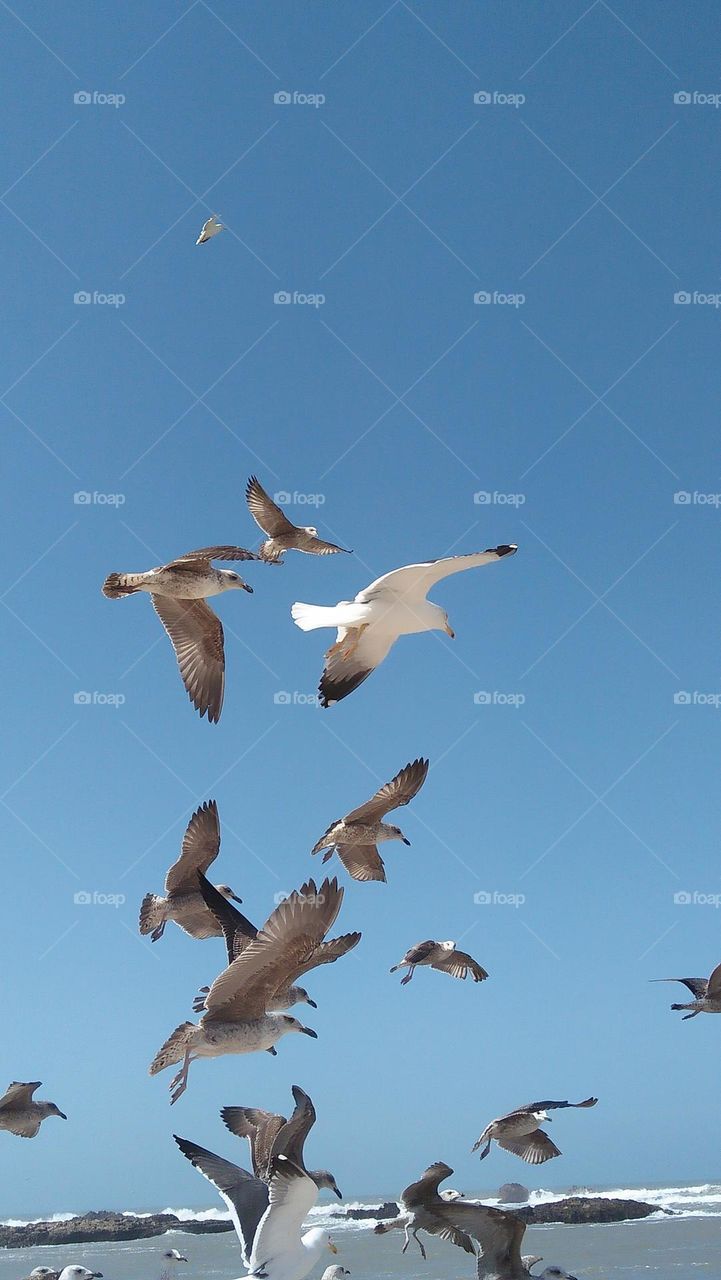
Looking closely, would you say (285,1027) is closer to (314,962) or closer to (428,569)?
(314,962)

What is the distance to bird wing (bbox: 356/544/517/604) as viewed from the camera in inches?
345

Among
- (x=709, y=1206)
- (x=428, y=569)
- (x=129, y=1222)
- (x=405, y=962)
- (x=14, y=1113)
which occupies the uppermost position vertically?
(x=428, y=569)

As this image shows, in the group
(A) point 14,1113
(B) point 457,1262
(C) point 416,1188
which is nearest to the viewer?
(C) point 416,1188

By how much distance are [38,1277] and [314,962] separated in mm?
7449

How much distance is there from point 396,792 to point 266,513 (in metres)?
3.67

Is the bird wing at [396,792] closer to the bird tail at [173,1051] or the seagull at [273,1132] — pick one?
the seagull at [273,1132]

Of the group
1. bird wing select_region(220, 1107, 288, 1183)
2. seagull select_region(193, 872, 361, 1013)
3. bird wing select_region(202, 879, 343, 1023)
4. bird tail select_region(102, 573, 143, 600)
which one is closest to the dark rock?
bird wing select_region(220, 1107, 288, 1183)

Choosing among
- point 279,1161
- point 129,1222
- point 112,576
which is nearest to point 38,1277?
point 279,1161

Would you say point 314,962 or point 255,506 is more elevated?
point 255,506

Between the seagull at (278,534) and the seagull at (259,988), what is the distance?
4.63 m

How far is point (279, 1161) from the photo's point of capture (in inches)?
349

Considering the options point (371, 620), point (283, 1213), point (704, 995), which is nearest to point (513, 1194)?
point (704, 995)

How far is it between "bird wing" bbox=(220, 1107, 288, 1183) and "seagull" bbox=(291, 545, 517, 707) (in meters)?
3.85

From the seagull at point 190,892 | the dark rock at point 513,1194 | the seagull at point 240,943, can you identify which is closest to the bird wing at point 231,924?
the seagull at point 240,943
